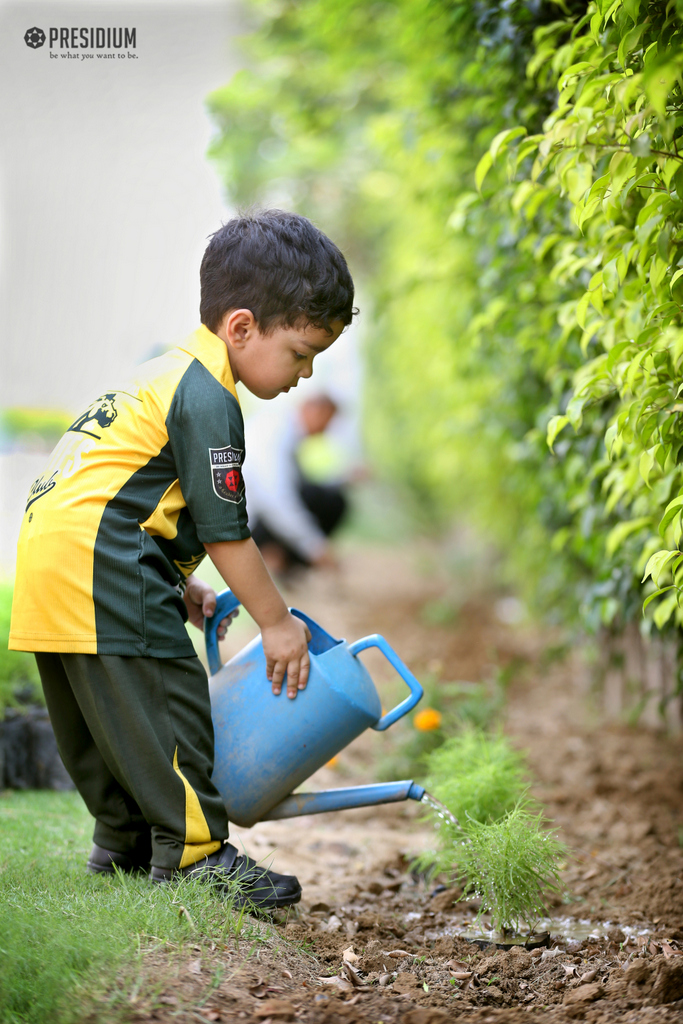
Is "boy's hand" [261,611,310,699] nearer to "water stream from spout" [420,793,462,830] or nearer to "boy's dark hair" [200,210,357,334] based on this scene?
"water stream from spout" [420,793,462,830]

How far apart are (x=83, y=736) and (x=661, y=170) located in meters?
1.60

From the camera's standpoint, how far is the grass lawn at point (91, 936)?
121cm

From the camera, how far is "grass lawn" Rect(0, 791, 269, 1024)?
1.21m

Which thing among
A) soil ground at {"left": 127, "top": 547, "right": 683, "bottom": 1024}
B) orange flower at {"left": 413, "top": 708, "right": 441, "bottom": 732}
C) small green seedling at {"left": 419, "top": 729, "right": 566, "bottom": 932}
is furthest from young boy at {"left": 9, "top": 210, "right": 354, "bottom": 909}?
orange flower at {"left": 413, "top": 708, "right": 441, "bottom": 732}

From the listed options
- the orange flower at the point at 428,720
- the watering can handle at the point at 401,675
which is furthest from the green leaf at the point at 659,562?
the orange flower at the point at 428,720

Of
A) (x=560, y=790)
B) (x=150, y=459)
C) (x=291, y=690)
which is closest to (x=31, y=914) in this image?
(x=291, y=690)

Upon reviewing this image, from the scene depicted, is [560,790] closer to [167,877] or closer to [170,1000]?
[167,877]

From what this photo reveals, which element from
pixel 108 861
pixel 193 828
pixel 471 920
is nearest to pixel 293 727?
pixel 193 828

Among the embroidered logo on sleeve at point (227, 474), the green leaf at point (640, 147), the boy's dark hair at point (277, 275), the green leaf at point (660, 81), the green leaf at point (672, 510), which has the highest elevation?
the green leaf at point (660, 81)

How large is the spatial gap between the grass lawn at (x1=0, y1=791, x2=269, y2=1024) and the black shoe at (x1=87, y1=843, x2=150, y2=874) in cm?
3

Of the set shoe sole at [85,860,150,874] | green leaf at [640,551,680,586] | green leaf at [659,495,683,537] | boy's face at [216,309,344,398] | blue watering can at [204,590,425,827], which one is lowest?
shoe sole at [85,860,150,874]

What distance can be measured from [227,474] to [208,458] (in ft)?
0.16

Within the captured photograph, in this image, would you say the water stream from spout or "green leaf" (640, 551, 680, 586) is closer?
"green leaf" (640, 551, 680, 586)

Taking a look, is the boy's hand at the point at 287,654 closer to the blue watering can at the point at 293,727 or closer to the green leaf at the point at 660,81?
the blue watering can at the point at 293,727
